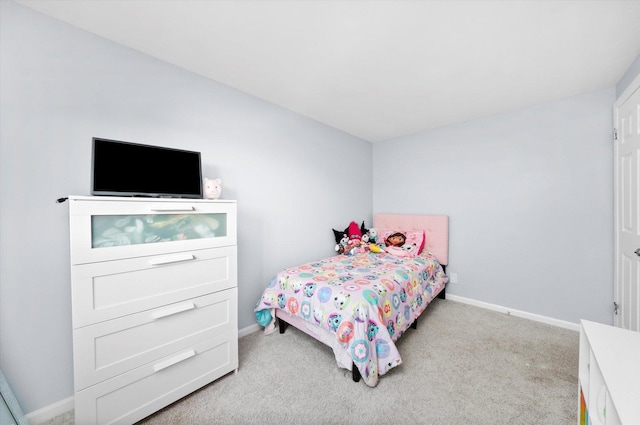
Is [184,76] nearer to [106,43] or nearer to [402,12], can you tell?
[106,43]

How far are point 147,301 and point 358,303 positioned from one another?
133 cm

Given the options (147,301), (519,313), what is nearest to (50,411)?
(147,301)

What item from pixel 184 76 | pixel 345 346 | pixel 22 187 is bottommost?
pixel 345 346

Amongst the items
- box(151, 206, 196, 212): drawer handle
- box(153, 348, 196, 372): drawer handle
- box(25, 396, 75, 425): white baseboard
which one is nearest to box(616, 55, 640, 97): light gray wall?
box(151, 206, 196, 212): drawer handle

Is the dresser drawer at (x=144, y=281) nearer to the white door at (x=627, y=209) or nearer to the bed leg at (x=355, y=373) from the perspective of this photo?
the bed leg at (x=355, y=373)

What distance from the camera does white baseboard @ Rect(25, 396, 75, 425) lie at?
51.2 inches

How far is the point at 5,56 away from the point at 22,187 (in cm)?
73

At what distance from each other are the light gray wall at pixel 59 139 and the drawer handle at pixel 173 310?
1.99 feet

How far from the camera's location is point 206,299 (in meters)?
1.55

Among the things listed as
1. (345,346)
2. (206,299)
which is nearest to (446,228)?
(345,346)

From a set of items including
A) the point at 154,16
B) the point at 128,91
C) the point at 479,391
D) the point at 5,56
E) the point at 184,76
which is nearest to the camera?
the point at 5,56

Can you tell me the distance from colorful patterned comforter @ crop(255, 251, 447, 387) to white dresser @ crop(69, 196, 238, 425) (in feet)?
1.80

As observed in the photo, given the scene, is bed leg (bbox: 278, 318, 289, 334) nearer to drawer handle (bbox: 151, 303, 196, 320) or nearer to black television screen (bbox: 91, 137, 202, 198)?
drawer handle (bbox: 151, 303, 196, 320)

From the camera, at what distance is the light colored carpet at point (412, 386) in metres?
1.35
